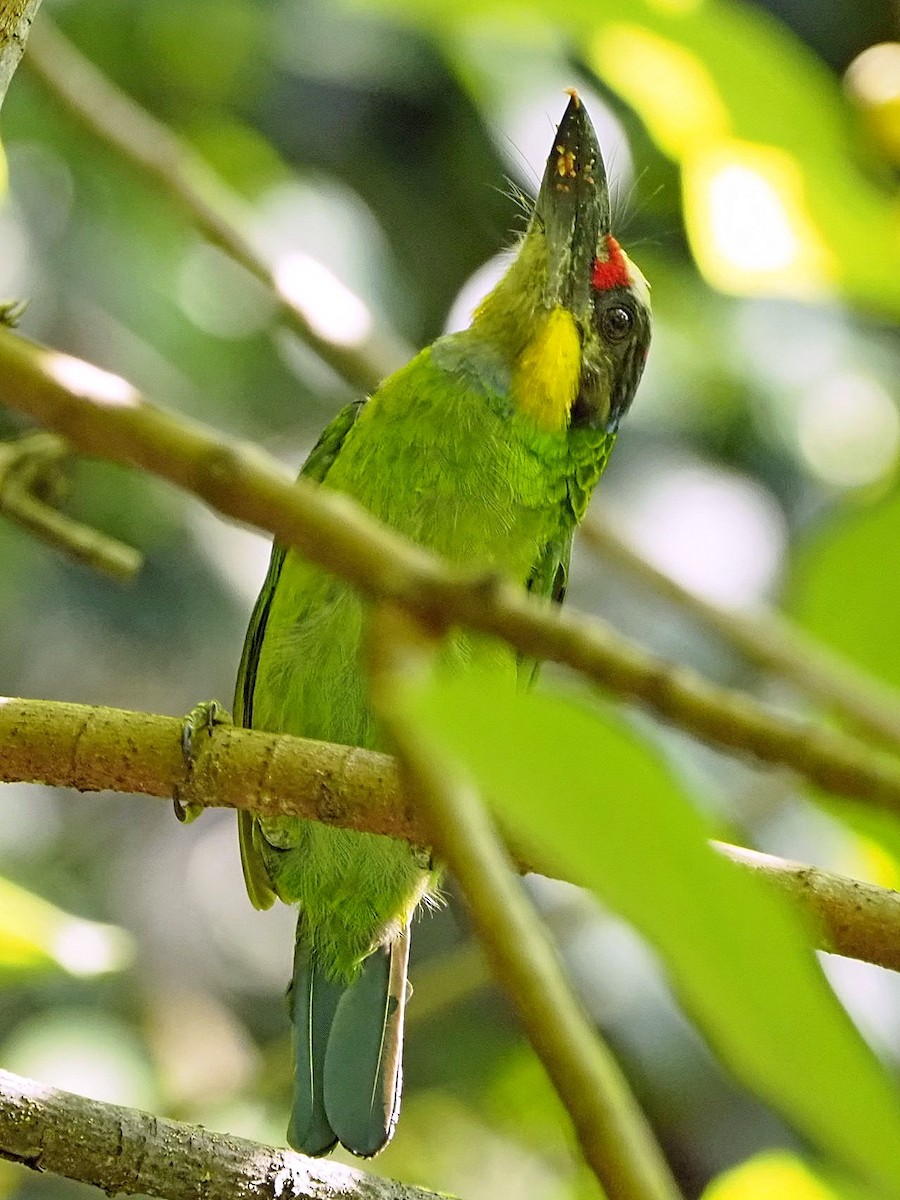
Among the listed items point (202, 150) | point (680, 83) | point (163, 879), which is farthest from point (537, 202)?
point (163, 879)

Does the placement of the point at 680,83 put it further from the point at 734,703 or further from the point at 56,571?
the point at 56,571

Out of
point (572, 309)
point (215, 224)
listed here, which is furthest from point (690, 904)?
point (572, 309)

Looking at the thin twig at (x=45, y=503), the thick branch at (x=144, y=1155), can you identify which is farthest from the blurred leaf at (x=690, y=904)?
the thin twig at (x=45, y=503)

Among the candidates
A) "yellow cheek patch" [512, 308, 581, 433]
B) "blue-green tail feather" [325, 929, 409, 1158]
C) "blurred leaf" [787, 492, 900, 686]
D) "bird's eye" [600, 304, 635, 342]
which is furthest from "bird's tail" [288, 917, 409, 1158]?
→ "blurred leaf" [787, 492, 900, 686]

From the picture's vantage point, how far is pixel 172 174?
7.06 feet

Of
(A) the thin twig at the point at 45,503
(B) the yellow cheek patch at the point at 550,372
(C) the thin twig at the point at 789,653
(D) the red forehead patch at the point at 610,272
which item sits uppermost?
(D) the red forehead patch at the point at 610,272

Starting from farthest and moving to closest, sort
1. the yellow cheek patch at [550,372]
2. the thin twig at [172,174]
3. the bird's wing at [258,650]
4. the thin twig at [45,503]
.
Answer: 1. the yellow cheek patch at [550,372]
2. the bird's wing at [258,650]
3. the thin twig at [172,174]
4. the thin twig at [45,503]

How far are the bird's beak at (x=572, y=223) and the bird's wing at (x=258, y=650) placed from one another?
1.49 ft

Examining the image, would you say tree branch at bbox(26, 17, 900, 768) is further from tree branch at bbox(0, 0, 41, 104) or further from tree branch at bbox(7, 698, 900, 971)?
tree branch at bbox(0, 0, 41, 104)

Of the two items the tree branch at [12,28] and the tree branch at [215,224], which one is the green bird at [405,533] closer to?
the tree branch at [215,224]

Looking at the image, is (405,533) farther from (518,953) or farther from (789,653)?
(518,953)

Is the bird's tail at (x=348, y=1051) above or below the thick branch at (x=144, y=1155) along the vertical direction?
below

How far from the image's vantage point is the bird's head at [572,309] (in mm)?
2592

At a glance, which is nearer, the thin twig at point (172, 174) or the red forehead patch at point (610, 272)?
the thin twig at point (172, 174)
